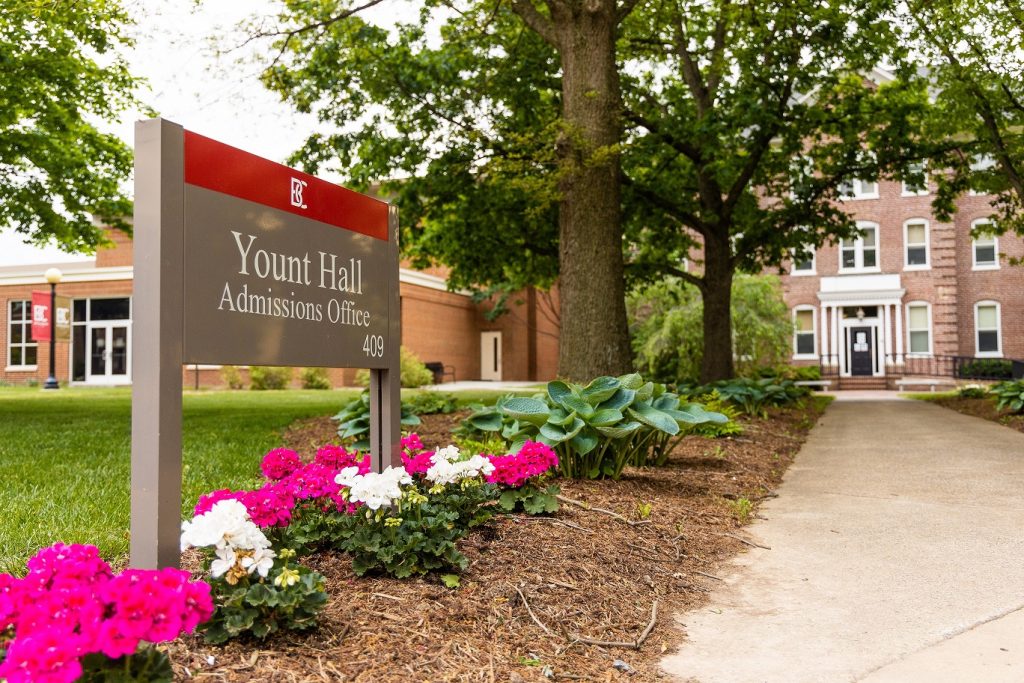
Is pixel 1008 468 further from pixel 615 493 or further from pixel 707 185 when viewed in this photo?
pixel 707 185

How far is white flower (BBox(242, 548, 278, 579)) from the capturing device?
103 inches

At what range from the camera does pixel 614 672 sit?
10.1ft

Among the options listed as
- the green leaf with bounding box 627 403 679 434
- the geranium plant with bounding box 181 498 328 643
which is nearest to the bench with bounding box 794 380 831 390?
the green leaf with bounding box 627 403 679 434

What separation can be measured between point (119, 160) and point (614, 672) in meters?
14.4

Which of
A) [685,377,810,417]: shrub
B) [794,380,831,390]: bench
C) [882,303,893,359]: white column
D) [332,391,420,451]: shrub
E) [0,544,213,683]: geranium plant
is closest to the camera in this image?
[0,544,213,683]: geranium plant

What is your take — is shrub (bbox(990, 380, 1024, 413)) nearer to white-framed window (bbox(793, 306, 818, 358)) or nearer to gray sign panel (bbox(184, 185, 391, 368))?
gray sign panel (bbox(184, 185, 391, 368))

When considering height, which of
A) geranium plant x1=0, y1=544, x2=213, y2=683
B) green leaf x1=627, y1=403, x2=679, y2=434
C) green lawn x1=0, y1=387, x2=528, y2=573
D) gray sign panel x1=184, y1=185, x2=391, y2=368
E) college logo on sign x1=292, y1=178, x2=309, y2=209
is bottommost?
green lawn x1=0, y1=387, x2=528, y2=573

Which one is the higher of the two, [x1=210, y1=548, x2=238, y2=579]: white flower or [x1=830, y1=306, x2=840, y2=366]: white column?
[x1=830, y1=306, x2=840, y2=366]: white column

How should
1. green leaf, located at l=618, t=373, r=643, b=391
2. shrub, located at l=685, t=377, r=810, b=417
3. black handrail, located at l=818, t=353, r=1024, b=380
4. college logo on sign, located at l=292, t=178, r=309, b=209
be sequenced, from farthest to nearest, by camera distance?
black handrail, located at l=818, t=353, r=1024, b=380 < shrub, located at l=685, t=377, r=810, b=417 < green leaf, located at l=618, t=373, r=643, b=391 < college logo on sign, located at l=292, t=178, r=309, b=209

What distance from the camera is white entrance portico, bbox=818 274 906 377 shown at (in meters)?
32.8

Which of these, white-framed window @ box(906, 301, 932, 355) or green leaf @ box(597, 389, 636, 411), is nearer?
green leaf @ box(597, 389, 636, 411)

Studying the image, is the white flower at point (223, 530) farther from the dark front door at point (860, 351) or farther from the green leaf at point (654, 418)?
the dark front door at point (860, 351)

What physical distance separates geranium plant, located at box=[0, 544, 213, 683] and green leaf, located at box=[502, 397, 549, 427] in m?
3.35

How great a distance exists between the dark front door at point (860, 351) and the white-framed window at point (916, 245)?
2.92 metres
